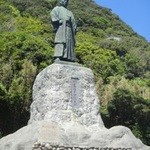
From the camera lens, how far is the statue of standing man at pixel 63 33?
14.9 meters

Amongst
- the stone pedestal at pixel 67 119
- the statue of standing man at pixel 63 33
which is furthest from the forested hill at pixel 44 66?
the stone pedestal at pixel 67 119

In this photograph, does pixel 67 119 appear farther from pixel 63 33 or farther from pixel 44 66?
pixel 44 66

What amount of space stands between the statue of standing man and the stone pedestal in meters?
0.40

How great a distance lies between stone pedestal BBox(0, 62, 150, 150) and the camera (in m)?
12.7

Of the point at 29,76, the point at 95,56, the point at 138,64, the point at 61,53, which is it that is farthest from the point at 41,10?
the point at 61,53

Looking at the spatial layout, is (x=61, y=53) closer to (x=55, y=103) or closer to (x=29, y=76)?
(x=55, y=103)

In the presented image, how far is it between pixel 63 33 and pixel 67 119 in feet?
8.99

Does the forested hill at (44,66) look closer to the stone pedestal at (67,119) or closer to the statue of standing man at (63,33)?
the statue of standing man at (63,33)

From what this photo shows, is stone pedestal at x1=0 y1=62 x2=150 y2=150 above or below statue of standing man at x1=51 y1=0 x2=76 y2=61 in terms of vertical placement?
below

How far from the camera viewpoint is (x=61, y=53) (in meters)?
14.8

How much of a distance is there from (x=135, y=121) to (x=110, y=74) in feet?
31.9

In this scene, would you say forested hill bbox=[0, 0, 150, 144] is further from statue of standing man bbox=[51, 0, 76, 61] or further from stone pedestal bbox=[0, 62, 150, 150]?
stone pedestal bbox=[0, 62, 150, 150]

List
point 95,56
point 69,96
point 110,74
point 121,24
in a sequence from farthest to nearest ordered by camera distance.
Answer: point 121,24 < point 95,56 < point 110,74 < point 69,96

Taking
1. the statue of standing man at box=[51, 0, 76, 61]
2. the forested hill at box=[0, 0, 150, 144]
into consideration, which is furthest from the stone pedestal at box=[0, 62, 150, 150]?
the forested hill at box=[0, 0, 150, 144]
